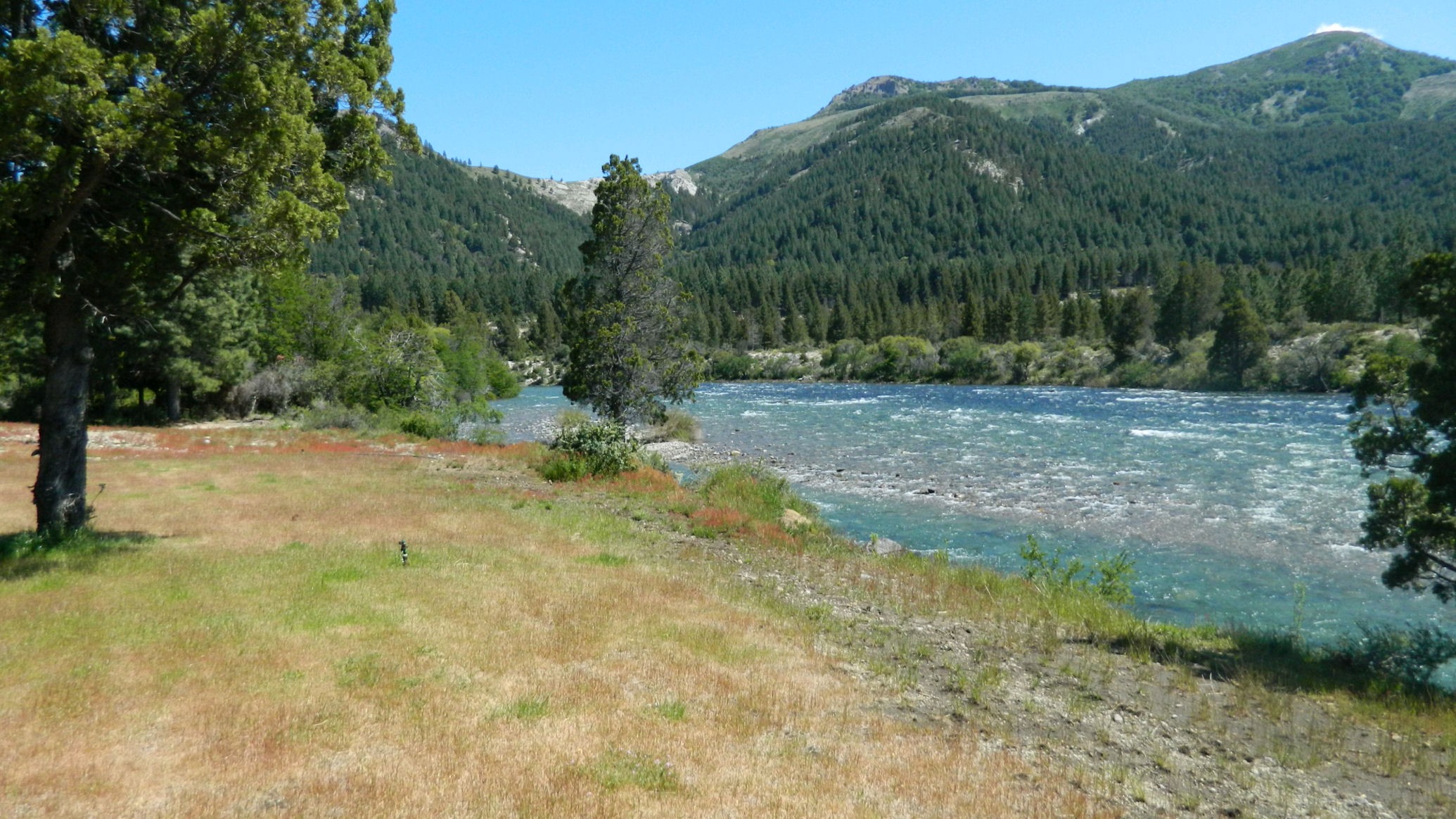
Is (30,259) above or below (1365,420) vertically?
above

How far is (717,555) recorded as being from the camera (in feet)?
59.2

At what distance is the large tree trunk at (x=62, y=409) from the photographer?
1280cm

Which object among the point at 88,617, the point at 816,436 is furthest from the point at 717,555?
the point at 816,436

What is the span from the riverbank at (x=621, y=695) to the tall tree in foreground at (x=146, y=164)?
13.2 feet

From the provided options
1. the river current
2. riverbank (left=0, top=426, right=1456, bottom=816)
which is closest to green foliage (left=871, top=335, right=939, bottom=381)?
the river current

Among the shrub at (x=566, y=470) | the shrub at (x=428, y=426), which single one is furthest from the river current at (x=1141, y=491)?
the shrub at (x=566, y=470)

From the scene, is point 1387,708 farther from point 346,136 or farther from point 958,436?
point 958,436

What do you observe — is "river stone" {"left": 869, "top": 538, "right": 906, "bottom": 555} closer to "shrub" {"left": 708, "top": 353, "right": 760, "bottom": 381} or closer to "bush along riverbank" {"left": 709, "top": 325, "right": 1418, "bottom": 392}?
"bush along riverbank" {"left": 709, "top": 325, "right": 1418, "bottom": 392}

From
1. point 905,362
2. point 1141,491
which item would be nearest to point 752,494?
point 1141,491

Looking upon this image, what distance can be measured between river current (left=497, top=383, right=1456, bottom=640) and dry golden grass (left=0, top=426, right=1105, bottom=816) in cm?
1224

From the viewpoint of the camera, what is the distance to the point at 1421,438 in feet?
45.6

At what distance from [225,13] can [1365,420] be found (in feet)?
64.8

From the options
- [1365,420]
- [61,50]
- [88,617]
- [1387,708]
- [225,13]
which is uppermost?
[225,13]

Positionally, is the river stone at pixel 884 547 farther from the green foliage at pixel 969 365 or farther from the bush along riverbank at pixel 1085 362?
the green foliage at pixel 969 365
